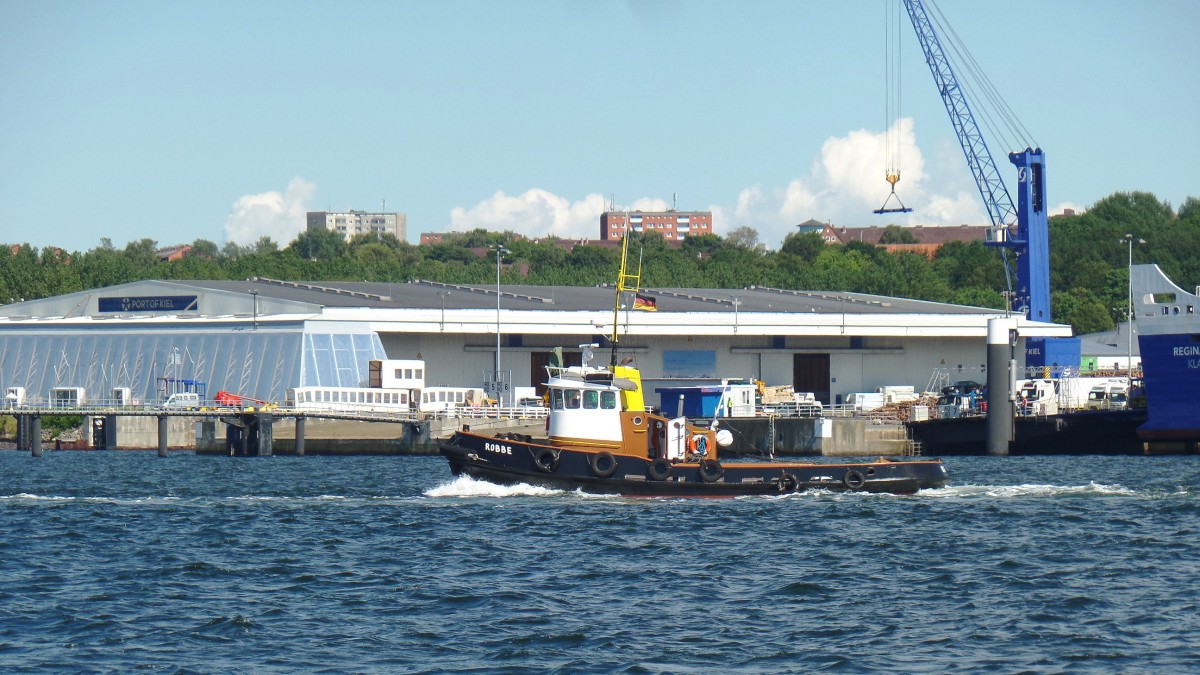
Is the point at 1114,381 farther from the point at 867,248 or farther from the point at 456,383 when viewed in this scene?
the point at 867,248

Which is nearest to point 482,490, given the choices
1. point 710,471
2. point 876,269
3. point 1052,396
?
point 710,471

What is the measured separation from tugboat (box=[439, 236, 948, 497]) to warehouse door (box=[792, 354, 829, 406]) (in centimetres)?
5538

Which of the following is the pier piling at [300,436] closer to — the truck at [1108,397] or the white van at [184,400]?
the white van at [184,400]

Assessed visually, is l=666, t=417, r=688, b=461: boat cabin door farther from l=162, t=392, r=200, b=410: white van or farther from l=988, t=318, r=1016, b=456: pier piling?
l=162, t=392, r=200, b=410: white van

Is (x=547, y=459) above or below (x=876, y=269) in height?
below

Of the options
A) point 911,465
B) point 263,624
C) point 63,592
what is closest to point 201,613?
point 263,624

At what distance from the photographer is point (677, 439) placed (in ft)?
157

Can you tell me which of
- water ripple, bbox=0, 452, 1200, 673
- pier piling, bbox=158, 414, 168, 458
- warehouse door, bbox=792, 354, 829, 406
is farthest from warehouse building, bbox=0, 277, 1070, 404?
water ripple, bbox=0, 452, 1200, 673

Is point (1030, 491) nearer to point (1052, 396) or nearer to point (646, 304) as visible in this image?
point (646, 304)

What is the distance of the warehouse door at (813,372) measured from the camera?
104062mm

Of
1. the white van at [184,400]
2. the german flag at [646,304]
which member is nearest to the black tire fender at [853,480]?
the german flag at [646,304]

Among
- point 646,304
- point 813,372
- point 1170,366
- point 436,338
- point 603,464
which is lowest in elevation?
point 603,464

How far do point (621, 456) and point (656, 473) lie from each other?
1088mm

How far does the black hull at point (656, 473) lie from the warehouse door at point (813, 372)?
54235 millimetres
